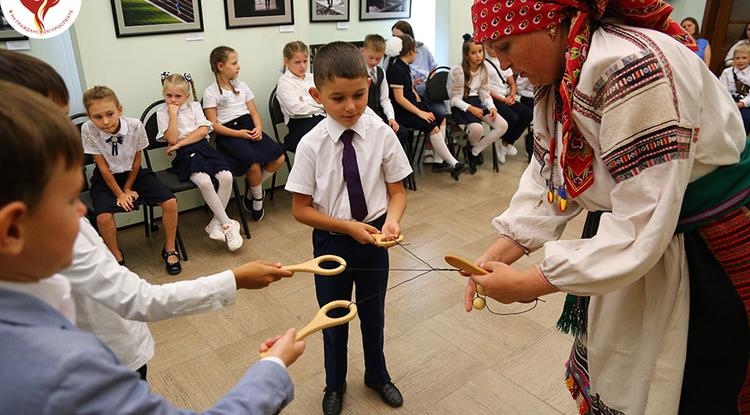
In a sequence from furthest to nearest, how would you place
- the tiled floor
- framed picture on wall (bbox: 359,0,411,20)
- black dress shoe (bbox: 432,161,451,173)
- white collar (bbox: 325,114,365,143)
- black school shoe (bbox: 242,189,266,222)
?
framed picture on wall (bbox: 359,0,411,20), black dress shoe (bbox: 432,161,451,173), black school shoe (bbox: 242,189,266,222), the tiled floor, white collar (bbox: 325,114,365,143)

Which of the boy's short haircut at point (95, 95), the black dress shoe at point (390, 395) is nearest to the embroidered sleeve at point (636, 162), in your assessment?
the black dress shoe at point (390, 395)

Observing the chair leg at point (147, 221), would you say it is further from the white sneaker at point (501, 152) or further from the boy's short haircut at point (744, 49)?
the boy's short haircut at point (744, 49)

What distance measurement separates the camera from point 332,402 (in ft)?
7.06

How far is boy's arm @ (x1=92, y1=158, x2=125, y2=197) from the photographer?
3.31m

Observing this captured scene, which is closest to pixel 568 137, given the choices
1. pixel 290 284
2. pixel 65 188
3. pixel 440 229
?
pixel 65 188

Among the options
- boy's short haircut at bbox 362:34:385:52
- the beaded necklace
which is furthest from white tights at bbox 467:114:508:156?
the beaded necklace

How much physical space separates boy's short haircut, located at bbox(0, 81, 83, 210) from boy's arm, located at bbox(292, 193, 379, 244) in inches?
45.9

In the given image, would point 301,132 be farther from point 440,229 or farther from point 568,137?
point 568,137

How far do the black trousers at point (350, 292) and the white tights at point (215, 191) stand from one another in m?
1.95

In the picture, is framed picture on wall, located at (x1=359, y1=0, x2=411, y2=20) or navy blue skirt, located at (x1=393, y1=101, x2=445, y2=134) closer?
navy blue skirt, located at (x1=393, y1=101, x2=445, y2=134)

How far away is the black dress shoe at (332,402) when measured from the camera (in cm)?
→ 215

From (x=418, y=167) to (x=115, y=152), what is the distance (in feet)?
9.89

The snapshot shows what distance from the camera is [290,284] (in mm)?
3207

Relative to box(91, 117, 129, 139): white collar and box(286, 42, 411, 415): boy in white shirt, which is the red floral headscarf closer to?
box(286, 42, 411, 415): boy in white shirt
